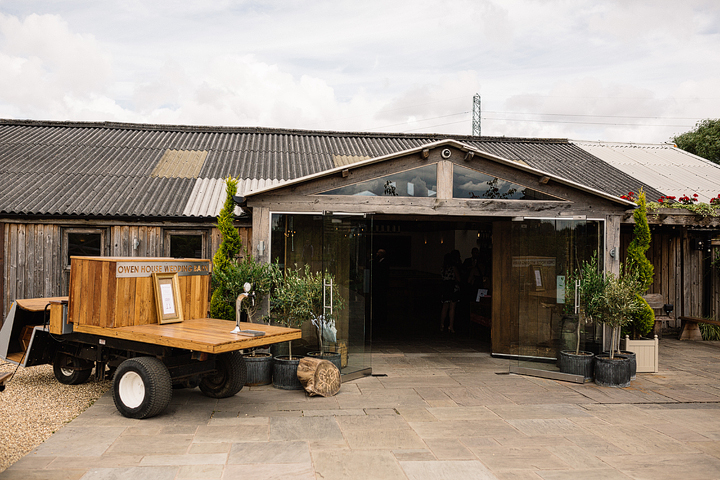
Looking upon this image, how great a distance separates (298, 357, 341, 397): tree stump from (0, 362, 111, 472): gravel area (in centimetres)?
247

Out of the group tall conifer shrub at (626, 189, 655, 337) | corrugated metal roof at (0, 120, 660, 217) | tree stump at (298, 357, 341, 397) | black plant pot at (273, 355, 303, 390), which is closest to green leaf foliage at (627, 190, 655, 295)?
tall conifer shrub at (626, 189, 655, 337)

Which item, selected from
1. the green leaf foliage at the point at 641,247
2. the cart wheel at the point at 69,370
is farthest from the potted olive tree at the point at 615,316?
the cart wheel at the point at 69,370

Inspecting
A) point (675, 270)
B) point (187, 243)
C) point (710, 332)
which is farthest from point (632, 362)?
point (187, 243)

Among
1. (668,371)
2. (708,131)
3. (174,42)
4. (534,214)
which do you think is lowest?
(668,371)

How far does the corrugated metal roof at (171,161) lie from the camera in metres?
9.71

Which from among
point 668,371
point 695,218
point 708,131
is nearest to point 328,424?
point 668,371

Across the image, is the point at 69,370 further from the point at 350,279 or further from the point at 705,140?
the point at 705,140

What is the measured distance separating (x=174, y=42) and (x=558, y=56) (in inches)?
362

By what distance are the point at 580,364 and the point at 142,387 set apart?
18.7 feet

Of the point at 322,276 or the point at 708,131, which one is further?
the point at 708,131

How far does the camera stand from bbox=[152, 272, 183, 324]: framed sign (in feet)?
19.9

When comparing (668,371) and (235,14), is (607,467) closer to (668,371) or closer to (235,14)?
(668,371)

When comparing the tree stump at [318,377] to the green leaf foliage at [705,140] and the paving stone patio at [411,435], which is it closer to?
the paving stone patio at [411,435]

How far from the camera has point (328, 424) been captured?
5.44m
